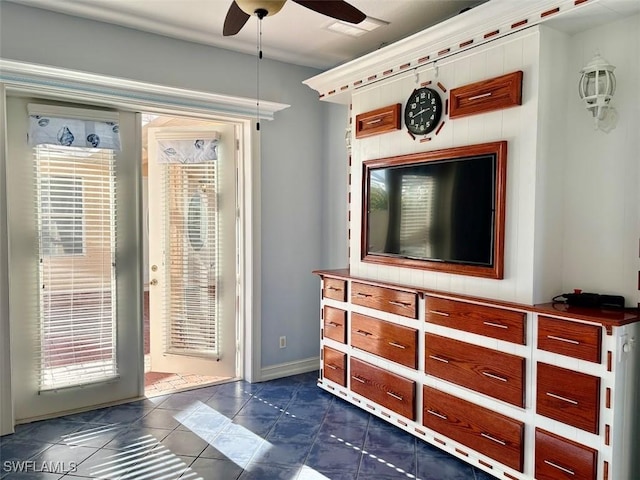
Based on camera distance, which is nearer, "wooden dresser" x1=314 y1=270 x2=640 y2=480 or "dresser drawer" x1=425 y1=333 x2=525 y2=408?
"wooden dresser" x1=314 y1=270 x2=640 y2=480

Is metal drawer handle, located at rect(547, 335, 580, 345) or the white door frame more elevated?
the white door frame

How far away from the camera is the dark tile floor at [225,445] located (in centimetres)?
266

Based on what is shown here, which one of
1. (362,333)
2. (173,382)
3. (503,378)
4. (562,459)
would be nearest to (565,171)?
(503,378)

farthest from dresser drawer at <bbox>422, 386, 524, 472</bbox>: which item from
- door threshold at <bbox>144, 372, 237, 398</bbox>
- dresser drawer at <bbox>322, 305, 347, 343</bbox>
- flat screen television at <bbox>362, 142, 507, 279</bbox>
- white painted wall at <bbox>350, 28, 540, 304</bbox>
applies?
door threshold at <bbox>144, 372, 237, 398</bbox>

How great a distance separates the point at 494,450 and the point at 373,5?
9.21 feet

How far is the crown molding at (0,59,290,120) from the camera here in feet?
10.0

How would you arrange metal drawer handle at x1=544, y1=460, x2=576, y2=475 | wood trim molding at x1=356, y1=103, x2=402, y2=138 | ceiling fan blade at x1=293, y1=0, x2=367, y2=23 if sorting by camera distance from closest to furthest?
ceiling fan blade at x1=293, y1=0, x2=367, y2=23, metal drawer handle at x1=544, y1=460, x2=576, y2=475, wood trim molding at x1=356, y1=103, x2=402, y2=138

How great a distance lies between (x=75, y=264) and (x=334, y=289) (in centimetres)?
195

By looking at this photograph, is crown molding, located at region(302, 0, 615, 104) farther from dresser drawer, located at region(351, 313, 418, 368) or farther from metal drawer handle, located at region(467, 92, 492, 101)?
dresser drawer, located at region(351, 313, 418, 368)

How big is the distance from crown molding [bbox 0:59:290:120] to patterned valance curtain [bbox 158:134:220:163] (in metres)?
0.40

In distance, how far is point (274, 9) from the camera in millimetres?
1869

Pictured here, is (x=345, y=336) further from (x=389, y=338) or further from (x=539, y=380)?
(x=539, y=380)

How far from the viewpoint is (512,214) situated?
2545 millimetres

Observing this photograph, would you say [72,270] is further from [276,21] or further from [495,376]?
[495,376]
